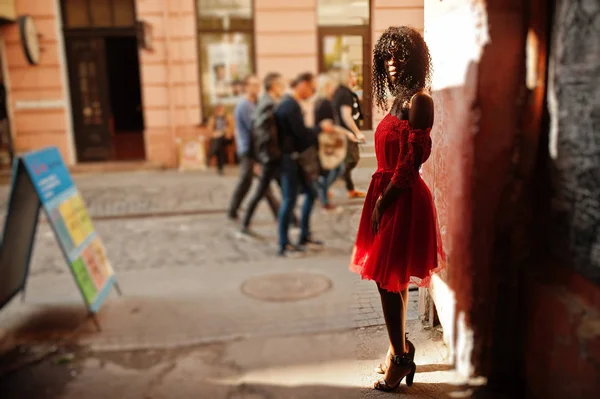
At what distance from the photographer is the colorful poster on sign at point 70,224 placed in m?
4.36

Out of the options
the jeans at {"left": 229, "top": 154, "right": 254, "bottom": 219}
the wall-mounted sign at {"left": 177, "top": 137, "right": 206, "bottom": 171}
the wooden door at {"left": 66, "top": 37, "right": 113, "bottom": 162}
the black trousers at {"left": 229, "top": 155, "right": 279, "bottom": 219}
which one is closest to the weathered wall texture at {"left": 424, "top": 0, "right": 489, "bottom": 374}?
the black trousers at {"left": 229, "top": 155, "right": 279, "bottom": 219}

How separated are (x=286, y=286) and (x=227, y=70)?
9.36m

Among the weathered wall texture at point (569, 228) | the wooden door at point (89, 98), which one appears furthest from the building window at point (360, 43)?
the wooden door at point (89, 98)

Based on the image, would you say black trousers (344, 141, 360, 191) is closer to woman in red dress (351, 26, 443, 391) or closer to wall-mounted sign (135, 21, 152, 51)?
woman in red dress (351, 26, 443, 391)

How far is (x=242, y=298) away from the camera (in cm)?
515

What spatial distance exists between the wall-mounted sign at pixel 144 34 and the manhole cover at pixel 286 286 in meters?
8.89

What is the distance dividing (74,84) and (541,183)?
14.7 meters

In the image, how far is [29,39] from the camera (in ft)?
40.9

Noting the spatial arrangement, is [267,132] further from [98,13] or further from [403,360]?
[98,13]

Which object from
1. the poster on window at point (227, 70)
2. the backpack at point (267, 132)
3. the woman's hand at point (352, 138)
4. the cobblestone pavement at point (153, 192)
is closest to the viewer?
the woman's hand at point (352, 138)

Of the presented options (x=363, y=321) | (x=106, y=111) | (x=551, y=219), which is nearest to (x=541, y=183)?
(x=551, y=219)

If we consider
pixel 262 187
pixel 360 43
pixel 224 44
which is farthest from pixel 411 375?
pixel 224 44

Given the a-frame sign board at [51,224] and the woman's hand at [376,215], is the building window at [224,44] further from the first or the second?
the woman's hand at [376,215]

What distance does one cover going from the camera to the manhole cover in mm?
5188
